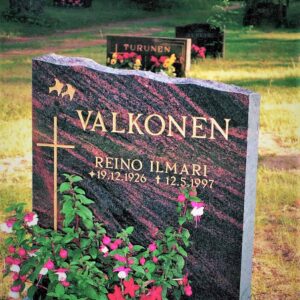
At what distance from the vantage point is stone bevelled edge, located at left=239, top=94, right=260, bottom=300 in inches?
195

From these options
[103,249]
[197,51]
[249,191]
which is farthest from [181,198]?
[197,51]

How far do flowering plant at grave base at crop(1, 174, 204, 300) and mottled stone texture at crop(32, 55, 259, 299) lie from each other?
0.10 meters

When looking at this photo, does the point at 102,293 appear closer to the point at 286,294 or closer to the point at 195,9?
the point at 286,294

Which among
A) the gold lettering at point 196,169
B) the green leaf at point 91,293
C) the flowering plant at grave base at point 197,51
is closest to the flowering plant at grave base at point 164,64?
the flowering plant at grave base at point 197,51

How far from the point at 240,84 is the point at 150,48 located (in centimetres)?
263

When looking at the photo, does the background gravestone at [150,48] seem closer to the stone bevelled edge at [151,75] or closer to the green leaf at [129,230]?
the stone bevelled edge at [151,75]

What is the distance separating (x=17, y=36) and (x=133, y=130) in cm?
1751

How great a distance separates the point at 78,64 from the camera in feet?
16.9

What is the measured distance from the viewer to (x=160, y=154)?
5082mm

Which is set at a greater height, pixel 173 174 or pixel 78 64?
pixel 78 64

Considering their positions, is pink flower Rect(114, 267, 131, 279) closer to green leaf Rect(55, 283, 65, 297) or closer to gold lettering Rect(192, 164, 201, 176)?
green leaf Rect(55, 283, 65, 297)

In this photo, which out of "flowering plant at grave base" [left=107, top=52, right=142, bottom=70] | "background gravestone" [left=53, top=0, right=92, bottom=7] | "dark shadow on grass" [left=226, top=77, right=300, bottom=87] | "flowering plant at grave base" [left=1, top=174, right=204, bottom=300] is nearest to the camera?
"flowering plant at grave base" [left=1, top=174, right=204, bottom=300]

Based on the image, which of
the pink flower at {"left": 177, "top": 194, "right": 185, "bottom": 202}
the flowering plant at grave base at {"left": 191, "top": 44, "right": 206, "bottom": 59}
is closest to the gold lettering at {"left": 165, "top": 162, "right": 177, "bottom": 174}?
the pink flower at {"left": 177, "top": 194, "right": 185, "bottom": 202}

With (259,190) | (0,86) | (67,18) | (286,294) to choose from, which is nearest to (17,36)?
(67,18)
